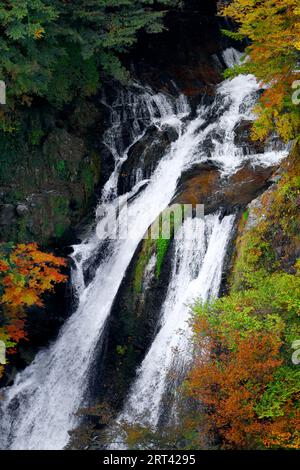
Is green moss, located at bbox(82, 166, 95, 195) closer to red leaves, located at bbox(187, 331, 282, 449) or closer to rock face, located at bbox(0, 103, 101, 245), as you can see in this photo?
rock face, located at bbox(0, 103, 101, 245)

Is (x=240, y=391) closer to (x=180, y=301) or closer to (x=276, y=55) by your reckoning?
(x=180, y=301)

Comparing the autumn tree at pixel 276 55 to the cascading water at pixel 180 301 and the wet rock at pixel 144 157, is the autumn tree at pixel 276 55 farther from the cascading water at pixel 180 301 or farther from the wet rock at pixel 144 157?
the wet rock at pixel 144 157

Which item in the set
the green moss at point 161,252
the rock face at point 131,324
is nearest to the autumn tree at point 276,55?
the green moss at point 161,252

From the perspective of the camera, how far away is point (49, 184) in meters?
18.9

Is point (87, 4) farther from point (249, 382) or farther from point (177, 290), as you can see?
point (249, 382)

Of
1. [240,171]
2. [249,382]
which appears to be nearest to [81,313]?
[240,171]

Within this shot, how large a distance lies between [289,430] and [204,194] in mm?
7780

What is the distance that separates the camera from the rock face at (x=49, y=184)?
1806cm

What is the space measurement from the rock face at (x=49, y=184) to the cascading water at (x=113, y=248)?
2.86 ft

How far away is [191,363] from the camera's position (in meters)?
12.1

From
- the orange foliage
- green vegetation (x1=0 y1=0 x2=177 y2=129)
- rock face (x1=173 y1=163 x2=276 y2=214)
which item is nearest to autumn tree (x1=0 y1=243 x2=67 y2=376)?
rock face (x1=173 y1=163 x2=276 y2=214)

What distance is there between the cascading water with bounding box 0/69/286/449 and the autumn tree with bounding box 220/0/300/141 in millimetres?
3028

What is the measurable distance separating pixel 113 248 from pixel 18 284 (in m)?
3.69

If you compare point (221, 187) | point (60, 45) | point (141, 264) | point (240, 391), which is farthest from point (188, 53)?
point (240, 391)
